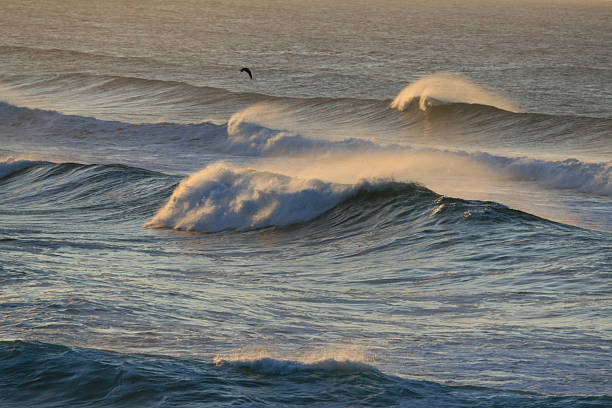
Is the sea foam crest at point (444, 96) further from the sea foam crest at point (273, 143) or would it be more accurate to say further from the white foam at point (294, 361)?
the white foam at point (294, 361)

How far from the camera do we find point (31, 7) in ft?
393

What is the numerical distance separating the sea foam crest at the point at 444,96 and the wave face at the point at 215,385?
26.4 m

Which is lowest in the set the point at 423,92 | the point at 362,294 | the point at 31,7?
the point at 362,294

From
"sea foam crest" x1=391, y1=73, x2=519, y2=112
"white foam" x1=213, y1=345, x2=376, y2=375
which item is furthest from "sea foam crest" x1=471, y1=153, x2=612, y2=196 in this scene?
"white foam" x1=213, y1=345, x2=376, y2=375

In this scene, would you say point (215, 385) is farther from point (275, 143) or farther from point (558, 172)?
point (275, 143)

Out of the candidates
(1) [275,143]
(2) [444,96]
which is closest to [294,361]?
(1) [275,143]

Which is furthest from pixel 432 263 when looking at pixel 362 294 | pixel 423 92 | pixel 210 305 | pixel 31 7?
pixel 31 7

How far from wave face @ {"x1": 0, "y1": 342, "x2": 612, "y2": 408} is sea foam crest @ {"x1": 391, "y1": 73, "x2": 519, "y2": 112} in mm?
26362

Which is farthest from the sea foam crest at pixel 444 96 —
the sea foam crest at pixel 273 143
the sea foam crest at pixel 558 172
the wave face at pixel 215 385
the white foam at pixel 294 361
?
the wave face at pixel 215 385

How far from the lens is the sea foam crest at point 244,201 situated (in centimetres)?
1487

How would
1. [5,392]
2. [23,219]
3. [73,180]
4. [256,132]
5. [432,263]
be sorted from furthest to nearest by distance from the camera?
[256,132], [73,180], [23,219], [432,263], [5,392]

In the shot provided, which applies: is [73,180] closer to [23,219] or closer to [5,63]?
[23,219]

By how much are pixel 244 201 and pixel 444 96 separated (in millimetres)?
19511

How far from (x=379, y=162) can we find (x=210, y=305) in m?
13.4
